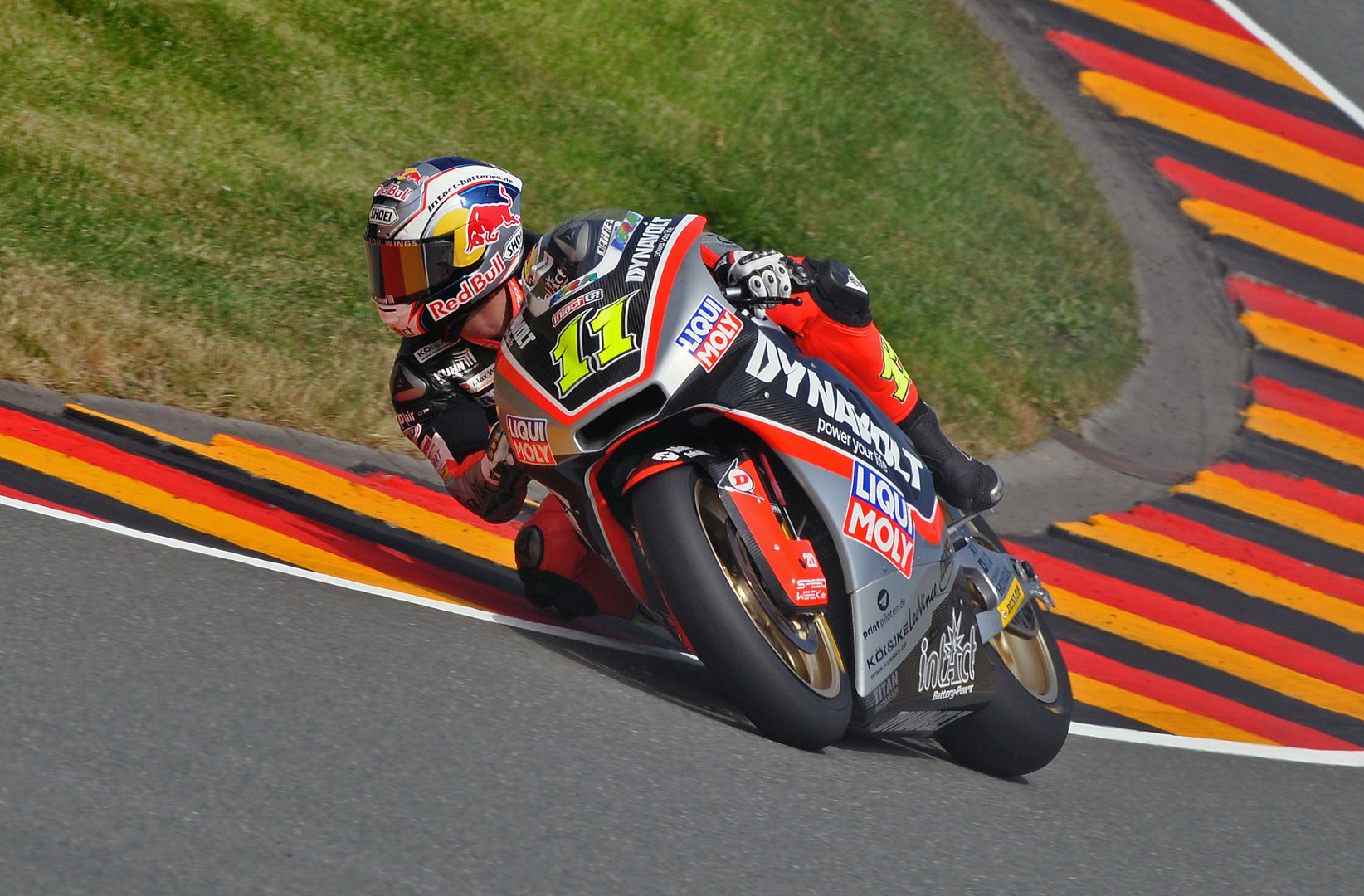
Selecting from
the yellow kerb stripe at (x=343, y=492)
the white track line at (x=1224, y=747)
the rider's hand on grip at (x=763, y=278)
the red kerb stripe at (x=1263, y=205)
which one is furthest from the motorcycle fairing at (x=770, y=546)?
the red kerb stripe at (x=1263, y=205)

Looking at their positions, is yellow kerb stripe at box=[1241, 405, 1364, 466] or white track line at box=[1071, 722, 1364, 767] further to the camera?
yellow kerb stripe at box=[1241, 405, 1364, 466]

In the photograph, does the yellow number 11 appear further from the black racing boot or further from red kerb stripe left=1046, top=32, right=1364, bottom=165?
red kerb stripe left=1046, top=32, right=1364, bottom=165

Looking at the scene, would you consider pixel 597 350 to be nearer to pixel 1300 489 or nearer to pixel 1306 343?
pixel 1300 489

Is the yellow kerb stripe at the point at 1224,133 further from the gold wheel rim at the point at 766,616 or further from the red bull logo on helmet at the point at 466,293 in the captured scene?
the gold wheel rim at the point at 766,616

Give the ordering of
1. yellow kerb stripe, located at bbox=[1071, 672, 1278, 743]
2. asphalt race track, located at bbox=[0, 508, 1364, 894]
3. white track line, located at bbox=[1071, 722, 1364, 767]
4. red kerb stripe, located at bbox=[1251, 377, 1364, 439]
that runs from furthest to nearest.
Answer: red kerb stripe, located at bbox=[1251, 377, 1364, 439] < yellow kerb stripe, located at bbox=[1071, 672, 1278, 743] < white track line, located at bbox=[1071, 722, 1364, 767] < asphalt race track, located at bbox=[0, 508, 1364, 894]

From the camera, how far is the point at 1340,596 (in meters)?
7.32

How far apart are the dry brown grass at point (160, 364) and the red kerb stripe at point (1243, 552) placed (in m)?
4.06

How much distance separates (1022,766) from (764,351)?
60.4 inches

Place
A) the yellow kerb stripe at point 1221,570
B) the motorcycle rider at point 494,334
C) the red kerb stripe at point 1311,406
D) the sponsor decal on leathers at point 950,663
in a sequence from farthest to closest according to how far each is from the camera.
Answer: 1. the red kerb stripe at point 1311,406
2. the yellow kerb stripe at point 1221,570
3. the motorcycle rider at point 494,334
4. the sponsor decal on leathers at point 950,663

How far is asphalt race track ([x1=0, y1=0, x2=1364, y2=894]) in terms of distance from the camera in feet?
8.81

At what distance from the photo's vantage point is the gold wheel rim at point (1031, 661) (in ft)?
15.1

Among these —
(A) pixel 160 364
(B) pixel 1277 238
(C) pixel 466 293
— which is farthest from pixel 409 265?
(B) pixel 1277 238

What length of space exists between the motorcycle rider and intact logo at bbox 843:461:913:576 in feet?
1.74

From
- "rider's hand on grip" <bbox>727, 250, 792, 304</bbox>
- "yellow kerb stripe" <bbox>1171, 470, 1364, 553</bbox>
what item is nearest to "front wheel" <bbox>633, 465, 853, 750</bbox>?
"rider's hand on grip" <bbox>727, 250, 792, 304</bbox>
